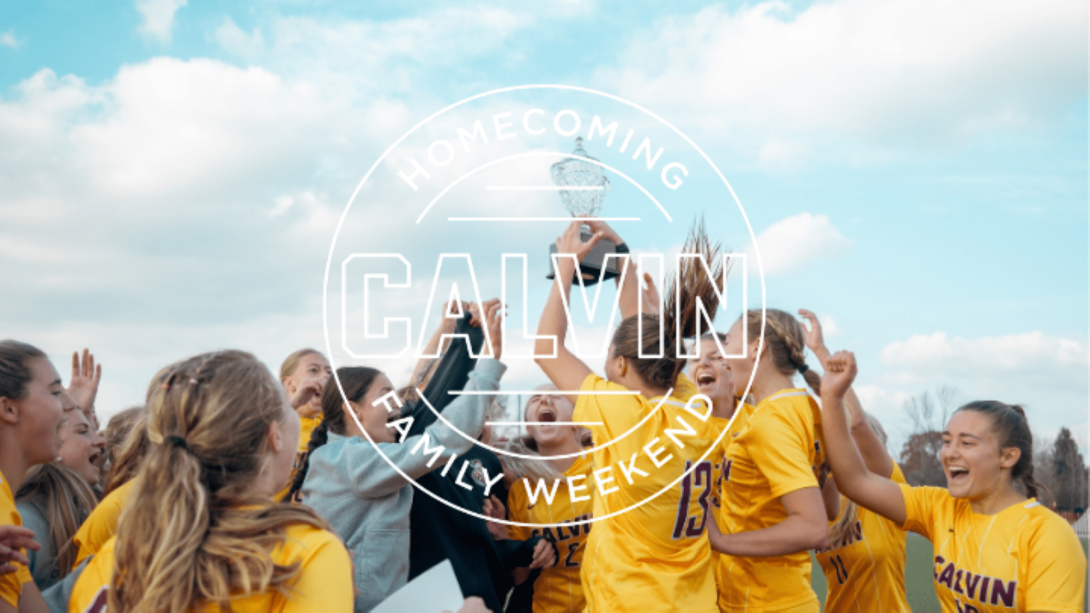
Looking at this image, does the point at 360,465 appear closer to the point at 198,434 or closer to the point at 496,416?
the point at 198,434

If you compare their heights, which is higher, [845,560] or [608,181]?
[608,181]

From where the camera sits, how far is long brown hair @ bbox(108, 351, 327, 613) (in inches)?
75.4

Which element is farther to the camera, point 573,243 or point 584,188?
point 584,188

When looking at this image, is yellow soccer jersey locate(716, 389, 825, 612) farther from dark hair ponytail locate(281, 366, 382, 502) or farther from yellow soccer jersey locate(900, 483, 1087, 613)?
dark hair ponytail locate(281, 366, 382, 502)

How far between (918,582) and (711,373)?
12750 millimetres

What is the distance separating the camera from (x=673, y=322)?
437 cm

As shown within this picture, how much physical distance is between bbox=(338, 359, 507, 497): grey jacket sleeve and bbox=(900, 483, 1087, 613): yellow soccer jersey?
2.26 meters

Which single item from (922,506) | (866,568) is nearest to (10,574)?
(922,506)

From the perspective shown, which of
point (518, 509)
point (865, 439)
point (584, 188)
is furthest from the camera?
point (584, 188)

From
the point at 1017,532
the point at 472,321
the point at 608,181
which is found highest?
the point at 608,181

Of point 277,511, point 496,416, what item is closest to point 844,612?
point 496,416

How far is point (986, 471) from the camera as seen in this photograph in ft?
12.0

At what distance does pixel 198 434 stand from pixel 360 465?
1.33 m

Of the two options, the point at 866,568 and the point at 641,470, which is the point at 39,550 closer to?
the point at 641,470
